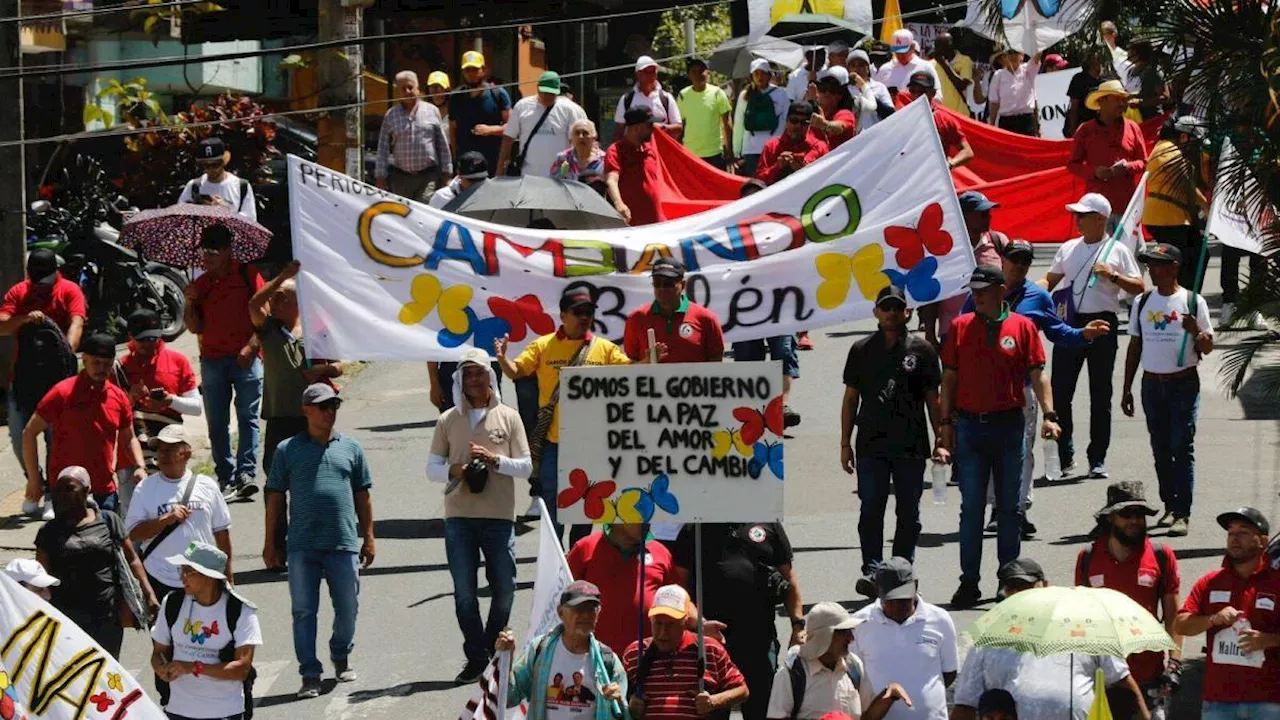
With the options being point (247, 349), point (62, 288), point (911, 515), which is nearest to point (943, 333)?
point (911, 515)

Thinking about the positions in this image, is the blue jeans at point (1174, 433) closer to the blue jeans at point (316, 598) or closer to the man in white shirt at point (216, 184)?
the blue jeans at point (316, 598)

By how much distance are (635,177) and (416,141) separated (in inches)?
145

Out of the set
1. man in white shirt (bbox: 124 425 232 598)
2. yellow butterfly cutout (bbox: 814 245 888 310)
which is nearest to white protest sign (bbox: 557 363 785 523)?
man in white shirt (bbox: 124 425 232 598)

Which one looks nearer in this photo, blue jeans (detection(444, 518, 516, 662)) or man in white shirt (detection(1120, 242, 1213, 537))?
blue jeans (detection(444, 518, 516, 662))

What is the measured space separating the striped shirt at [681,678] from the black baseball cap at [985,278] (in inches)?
144

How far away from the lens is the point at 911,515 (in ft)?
43.5

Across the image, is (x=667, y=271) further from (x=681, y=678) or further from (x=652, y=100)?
(x=652, y=100)

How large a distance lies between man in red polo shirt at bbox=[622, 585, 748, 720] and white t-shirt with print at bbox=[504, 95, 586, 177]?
1124cm

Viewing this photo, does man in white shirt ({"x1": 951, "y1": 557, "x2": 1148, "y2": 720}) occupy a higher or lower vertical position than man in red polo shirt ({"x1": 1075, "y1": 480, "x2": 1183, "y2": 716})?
lower

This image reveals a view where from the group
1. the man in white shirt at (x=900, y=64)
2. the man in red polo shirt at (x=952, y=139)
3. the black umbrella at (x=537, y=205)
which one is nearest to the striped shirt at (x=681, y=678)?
the black umbrella at (x=537, y=205)

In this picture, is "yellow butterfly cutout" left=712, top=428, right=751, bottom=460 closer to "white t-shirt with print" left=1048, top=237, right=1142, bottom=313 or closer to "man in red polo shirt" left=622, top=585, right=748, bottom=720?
"man in red polo shirt" left=622, top=585, right=748, bottom=720

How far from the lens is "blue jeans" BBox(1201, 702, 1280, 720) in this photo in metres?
11.0

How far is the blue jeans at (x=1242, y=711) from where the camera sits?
11.0 m

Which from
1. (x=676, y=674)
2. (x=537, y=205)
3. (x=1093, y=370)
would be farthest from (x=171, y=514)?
(x=1093, y=370)
